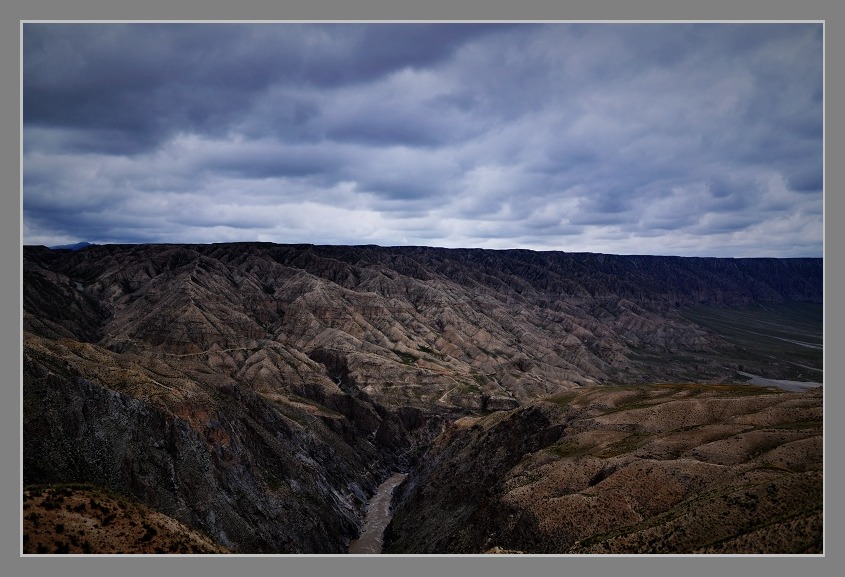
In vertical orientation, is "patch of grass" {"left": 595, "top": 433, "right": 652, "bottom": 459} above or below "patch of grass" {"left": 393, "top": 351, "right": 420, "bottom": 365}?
above

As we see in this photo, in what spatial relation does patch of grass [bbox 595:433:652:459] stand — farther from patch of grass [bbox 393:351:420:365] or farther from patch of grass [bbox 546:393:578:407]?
patch of grass [bbox 393:351:420:365]

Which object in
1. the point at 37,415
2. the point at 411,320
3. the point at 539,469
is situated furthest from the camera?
the point at 411,320

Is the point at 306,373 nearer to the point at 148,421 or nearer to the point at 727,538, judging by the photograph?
the point at 148,421

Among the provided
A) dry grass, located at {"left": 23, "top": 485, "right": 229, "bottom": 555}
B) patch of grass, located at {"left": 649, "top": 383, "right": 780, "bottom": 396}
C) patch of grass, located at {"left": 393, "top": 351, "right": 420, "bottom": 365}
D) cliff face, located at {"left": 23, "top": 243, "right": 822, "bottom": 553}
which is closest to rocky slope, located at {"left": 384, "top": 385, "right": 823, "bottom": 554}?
patch of grass, located at {"left": 649, "top": 383, "right": 780, "bottom": 396}

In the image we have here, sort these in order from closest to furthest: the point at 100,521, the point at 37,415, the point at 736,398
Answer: the point at 100,521
the point at 37,415
the point at 736,398

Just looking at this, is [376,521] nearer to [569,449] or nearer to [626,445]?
[569,449]

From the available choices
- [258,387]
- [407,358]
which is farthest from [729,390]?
[407,358]

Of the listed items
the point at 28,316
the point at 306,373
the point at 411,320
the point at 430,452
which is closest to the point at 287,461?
the point at 430,452
